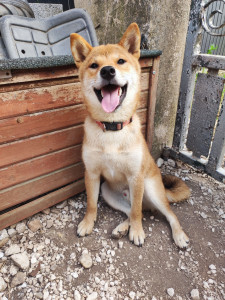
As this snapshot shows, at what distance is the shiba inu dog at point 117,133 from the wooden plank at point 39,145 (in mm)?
274

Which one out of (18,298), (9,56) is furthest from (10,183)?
(9,56)

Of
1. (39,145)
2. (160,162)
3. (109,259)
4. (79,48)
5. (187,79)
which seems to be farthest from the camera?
(160,162)

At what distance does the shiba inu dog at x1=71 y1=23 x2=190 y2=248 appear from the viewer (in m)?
1.46

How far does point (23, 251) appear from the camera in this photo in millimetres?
1711

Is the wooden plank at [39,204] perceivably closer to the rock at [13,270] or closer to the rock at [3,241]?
the rock at [3,241]

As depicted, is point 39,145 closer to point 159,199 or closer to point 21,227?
point 21,227

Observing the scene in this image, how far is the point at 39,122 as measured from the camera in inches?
66.4

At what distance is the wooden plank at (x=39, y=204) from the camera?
183 cm

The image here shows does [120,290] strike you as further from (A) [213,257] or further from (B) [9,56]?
(B) [9,56]

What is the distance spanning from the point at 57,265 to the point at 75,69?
152cm

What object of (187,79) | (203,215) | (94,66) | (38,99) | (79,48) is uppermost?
(79,48)

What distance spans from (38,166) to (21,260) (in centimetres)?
72

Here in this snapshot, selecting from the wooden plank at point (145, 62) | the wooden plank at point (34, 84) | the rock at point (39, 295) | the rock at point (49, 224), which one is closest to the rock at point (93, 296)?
the rock at point (39, 295)

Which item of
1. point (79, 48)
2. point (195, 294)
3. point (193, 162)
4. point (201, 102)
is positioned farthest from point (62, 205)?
point (201, 102)
